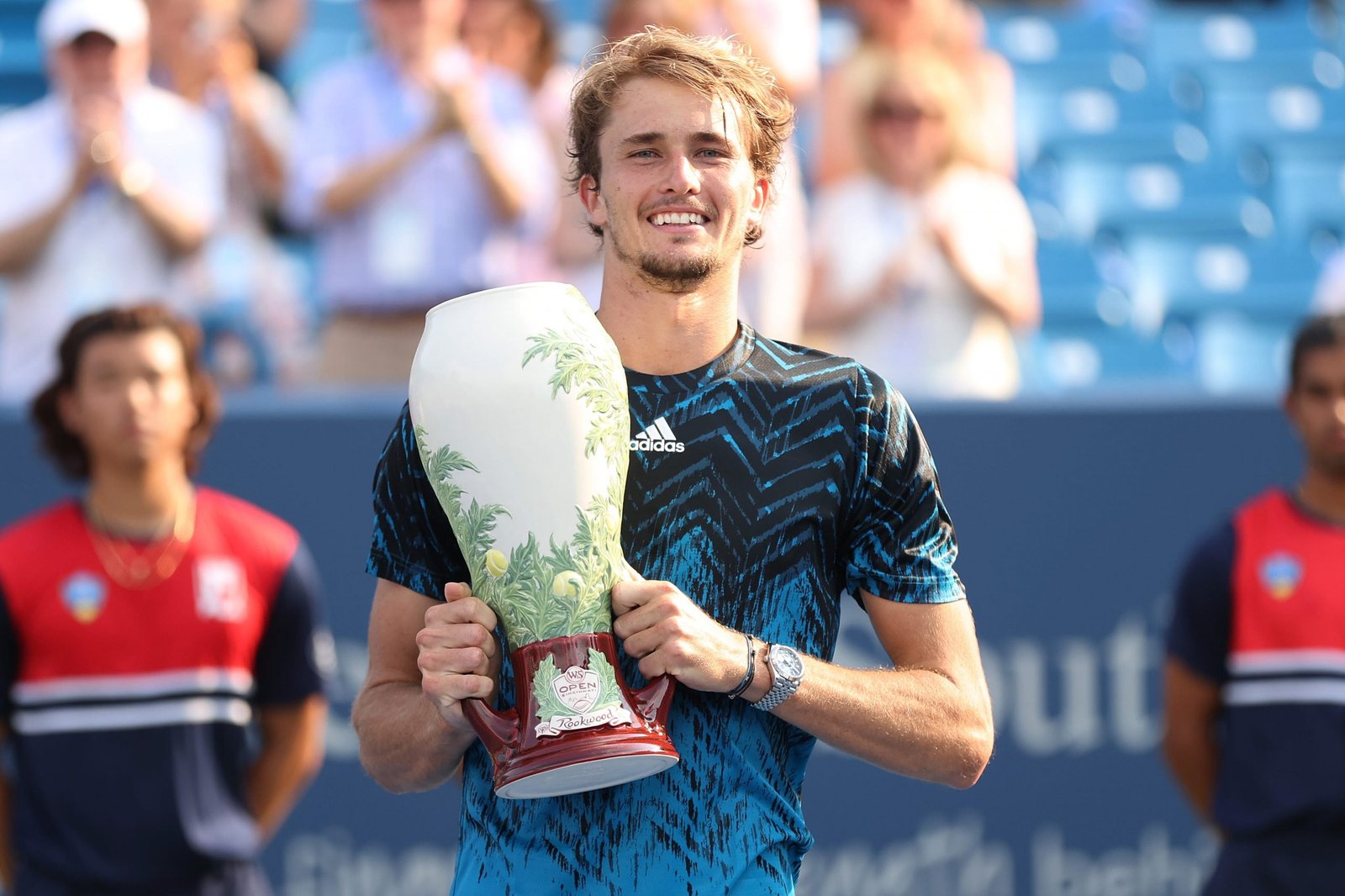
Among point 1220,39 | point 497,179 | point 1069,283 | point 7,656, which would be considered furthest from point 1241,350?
point 7,656

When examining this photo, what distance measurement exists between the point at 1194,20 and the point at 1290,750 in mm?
6271

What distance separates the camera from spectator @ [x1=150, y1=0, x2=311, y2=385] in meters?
6.19

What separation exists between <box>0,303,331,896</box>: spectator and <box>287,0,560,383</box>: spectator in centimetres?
122

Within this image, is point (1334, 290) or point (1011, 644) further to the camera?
point (1334, 290)

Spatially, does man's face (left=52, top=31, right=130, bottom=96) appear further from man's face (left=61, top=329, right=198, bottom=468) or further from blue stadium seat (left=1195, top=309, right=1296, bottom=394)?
blue stadium seat (left=1195, top=309, right=1296, bottom=394)

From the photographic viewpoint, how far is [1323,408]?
4.60 metres

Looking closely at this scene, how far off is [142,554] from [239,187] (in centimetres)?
225

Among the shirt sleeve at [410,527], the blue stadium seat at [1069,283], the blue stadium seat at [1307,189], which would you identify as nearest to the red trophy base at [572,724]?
the shirt sleeve at [410,527]

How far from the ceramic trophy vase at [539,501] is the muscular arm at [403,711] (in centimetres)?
8

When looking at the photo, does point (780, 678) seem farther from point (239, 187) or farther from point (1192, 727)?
point (239, 187)

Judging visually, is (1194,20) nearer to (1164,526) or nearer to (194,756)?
(1164,526)

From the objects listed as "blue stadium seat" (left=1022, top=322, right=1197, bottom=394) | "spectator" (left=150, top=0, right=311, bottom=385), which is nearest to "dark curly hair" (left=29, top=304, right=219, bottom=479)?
"spectator" (left=150, top=0, right=311, bottom=385)

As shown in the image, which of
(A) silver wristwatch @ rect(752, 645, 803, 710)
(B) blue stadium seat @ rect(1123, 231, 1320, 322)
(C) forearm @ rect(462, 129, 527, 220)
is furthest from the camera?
(B) blue stadium seat @ rect(1123, 231, 1320, 322)

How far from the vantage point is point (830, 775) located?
5.19m
